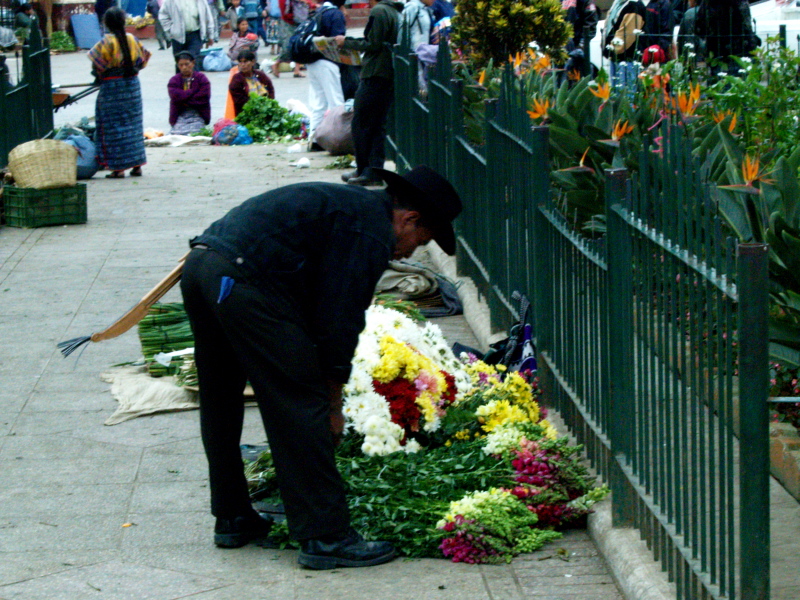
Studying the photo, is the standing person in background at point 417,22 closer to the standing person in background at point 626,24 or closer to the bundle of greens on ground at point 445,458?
the standing person in background at point 626,24

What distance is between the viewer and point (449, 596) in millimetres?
3807

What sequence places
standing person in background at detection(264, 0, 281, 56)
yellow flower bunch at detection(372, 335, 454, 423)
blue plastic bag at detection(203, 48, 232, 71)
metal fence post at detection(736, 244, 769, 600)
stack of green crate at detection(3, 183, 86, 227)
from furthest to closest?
standing person in background at detection(264, 0, 281, 56), blue plastic bag at detection(203, 48, 232, 71), stack of green crate at detection(3, 183, 86, 227), yellow flower bunch at detection(372, 335, 454, 423), metal fence post at detection(736, 244, 769, 600)

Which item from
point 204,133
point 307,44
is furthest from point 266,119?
point 307,44

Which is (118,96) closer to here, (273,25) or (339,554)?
(339,554)

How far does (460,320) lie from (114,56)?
6000mm

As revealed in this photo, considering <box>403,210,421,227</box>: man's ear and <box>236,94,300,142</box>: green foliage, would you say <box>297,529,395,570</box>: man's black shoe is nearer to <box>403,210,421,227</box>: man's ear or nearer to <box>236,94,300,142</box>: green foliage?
<box>403,210,421,227</box>: man's ear

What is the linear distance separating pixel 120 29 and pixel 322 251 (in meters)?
8.66

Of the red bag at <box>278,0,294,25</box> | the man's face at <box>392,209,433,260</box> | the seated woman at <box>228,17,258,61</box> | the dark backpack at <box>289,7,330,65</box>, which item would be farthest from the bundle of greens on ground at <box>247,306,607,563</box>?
the red bag at <box>278,0,294,25</box>

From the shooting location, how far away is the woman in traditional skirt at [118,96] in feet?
38.4

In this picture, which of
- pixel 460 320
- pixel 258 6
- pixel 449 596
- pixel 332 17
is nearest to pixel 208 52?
pixel 258 6

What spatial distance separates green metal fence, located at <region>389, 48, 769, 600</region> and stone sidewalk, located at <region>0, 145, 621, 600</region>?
1.58ft

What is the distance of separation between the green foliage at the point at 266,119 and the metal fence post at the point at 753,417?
13.3 metres

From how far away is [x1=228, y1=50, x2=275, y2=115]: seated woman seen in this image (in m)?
15.5

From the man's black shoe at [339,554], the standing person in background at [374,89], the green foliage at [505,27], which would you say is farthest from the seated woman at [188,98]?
the man's black shoe at [339,554]
